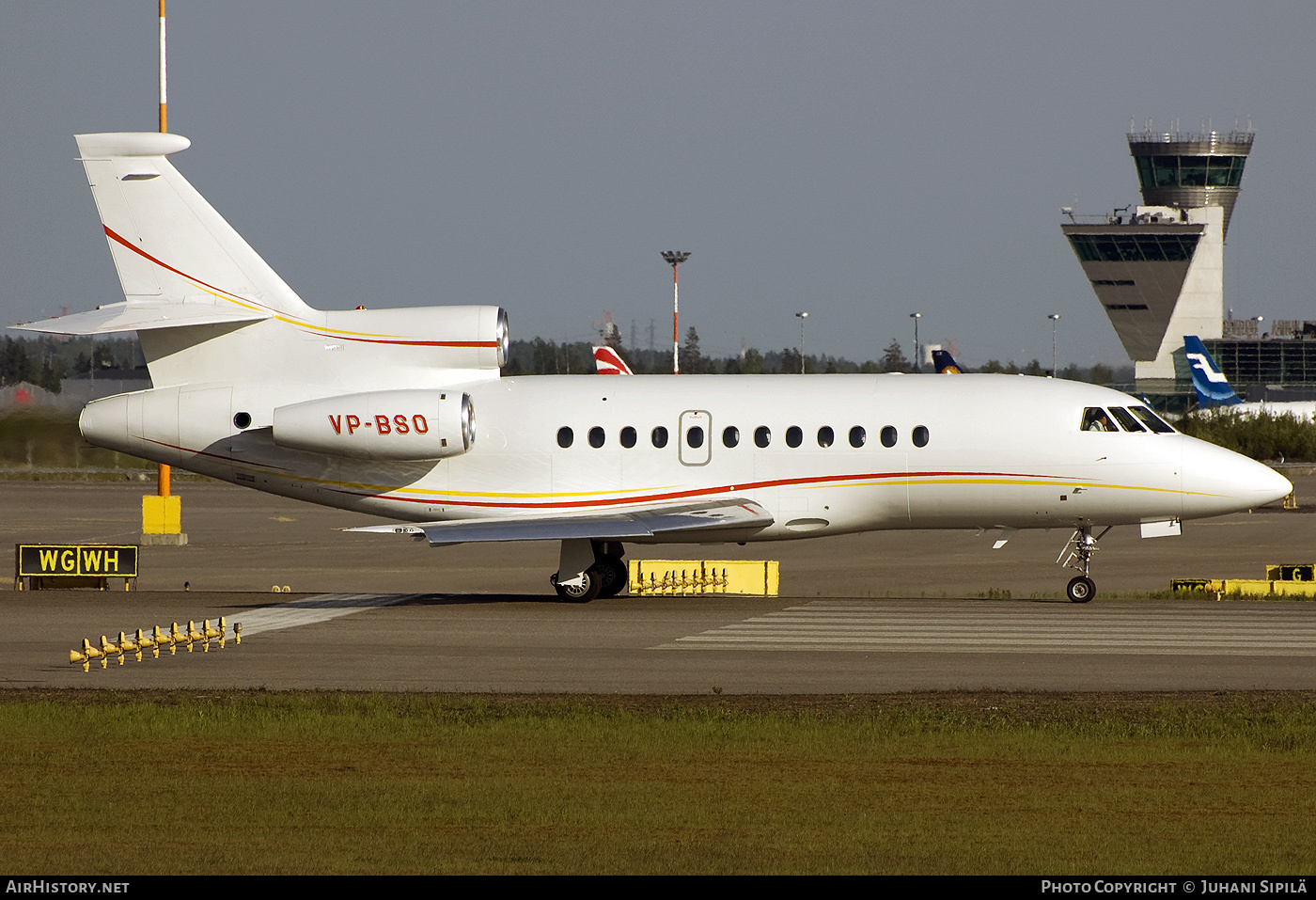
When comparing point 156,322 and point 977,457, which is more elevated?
point 156,322

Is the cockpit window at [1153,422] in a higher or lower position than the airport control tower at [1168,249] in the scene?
lower

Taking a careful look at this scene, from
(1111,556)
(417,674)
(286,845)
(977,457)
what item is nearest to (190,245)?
(417,674)

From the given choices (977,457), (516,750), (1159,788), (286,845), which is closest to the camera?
(286,845)

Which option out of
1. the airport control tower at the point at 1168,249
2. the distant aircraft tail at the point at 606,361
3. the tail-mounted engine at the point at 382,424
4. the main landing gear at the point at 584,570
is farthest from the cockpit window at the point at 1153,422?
the airport control tower at the point at 1168,249

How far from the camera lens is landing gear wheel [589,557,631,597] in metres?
26.0

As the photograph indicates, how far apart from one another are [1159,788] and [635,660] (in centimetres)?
822

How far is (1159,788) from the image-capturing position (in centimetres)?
1177

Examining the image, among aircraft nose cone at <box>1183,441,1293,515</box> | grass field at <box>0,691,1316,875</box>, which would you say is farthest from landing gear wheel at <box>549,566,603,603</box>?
aircraft nose cone at <box>1183,441,1293,515</box>

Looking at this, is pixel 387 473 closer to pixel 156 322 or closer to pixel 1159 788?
pixel 156 322

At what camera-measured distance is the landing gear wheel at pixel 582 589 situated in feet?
84.2

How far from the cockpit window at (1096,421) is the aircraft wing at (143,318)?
1410 cm

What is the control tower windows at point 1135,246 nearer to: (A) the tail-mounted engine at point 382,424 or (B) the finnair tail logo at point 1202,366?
(B) the finnair tail logo at point 1202,366

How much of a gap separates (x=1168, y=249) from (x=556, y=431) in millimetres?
123156

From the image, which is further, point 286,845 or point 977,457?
point 977,457
